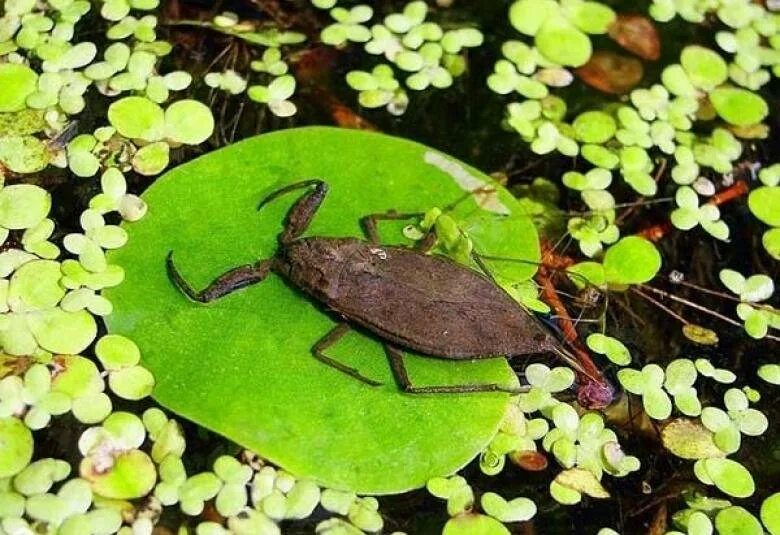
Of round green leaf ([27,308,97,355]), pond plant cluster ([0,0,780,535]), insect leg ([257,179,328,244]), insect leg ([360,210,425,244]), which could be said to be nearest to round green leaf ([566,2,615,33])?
pond plant cluster ([0,0,780,535])

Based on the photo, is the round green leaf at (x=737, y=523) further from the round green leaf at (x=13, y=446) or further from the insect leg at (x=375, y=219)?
the round green leaf at (x=13, y=446)

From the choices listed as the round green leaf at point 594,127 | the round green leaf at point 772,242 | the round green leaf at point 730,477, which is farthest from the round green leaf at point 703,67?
the round green leaf at point 730,477

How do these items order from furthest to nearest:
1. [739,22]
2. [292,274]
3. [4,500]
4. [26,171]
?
[739,22] → [26,171] → [292,274] → [4,500]

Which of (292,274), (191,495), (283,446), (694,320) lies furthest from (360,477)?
(694,320)

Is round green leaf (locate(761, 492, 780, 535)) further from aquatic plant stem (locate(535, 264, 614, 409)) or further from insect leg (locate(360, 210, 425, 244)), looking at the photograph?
insect leg (locate(360, 210, 425, 244))

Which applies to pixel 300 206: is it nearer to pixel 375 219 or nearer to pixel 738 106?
pixel 375 219

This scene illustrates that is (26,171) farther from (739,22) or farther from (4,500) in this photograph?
(739,22)
